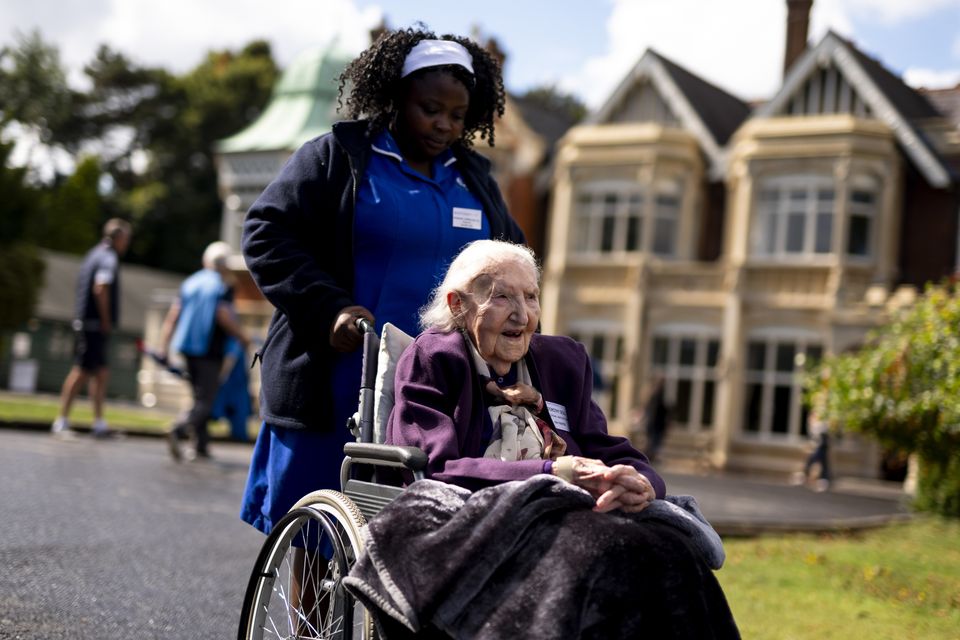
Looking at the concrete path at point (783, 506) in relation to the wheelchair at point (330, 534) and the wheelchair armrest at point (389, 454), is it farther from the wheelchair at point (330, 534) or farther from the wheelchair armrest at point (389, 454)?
the wheelchair armrest at point (389, 454)

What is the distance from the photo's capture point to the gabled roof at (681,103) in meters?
33.2

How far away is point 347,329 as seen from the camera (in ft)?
13.4

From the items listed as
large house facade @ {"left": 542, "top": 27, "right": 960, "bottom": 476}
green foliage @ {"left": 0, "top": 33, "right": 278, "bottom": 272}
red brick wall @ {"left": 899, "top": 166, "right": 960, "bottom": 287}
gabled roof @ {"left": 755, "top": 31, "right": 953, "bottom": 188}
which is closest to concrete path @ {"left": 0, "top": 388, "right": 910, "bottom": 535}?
large house facade @ {"left": 542, "top": 27, "right": 960, "bottom": 476}

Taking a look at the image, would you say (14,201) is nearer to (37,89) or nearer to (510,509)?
(37,89)

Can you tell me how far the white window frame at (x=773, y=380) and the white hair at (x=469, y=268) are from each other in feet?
88.1

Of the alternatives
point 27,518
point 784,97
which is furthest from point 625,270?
point 27,518

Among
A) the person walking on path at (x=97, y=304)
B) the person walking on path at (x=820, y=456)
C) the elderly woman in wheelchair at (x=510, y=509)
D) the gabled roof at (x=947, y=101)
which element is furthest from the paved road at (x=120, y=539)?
the gabled roof at (x=947, y=101)

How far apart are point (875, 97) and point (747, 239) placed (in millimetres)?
4502

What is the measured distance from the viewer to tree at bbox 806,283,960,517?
1205 centimetres

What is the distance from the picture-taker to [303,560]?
406 centimetres

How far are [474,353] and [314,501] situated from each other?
25.2 inches

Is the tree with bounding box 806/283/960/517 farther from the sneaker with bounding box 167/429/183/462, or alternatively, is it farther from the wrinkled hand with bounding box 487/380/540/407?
the wrinkled hand with bounding box 487/380/540/407

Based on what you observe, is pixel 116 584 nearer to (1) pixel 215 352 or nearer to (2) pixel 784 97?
(1) pixel 215 352

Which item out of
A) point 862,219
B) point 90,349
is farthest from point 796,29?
point 90,349
